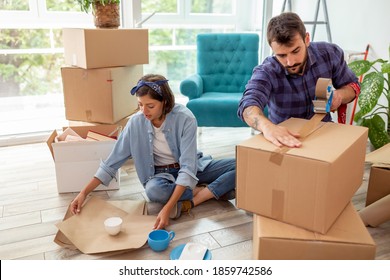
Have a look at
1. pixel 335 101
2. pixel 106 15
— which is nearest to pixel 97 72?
pixel 106 15

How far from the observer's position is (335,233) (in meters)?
1.21

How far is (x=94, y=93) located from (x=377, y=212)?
5.79 feet

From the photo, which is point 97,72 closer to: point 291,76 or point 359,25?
point 291,76

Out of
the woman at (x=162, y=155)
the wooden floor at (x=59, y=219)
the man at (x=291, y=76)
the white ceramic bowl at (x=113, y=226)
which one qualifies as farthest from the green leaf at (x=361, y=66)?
the white ceramic bowl at (x=113, y=226)

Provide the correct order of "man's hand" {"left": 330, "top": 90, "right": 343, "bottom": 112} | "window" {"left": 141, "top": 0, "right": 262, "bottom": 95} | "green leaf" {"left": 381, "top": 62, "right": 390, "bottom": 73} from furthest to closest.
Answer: "window" {"left": 141, "top": 0, "right": 262, "bottom": 95}, "green leaf" {"left": 381, "top": 62, "right": 390, "bottom": 73}, "man's hand" {"left": 330, "top": 90, "right": 343, "bottom": 112}

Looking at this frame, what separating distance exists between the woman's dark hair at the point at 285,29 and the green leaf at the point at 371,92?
1.22m

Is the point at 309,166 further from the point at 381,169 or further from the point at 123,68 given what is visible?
the point at 123,68

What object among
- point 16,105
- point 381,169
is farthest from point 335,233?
point 16,105

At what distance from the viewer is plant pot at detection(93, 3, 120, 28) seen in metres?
2.53

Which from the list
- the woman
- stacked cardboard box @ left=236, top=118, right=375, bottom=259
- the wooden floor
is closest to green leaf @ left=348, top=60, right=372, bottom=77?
the wooden floor

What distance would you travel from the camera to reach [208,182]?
216 centimetres

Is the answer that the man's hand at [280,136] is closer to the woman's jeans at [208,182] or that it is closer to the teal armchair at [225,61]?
the woman's jeans at [208,182]

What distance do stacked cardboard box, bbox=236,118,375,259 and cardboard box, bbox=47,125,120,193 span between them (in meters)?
1.10

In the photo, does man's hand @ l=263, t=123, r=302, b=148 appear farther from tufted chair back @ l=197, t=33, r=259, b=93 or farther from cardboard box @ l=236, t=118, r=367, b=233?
tufted chair back @ l=197, t=33, r=259, b=93
